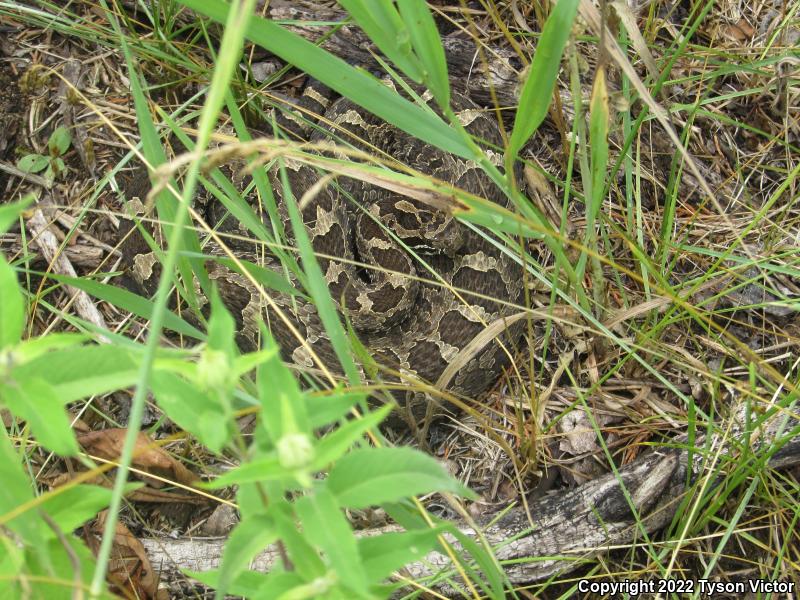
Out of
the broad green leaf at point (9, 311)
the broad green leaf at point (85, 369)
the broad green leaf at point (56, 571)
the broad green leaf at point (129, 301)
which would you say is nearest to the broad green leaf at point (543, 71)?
the broad green leaf at point (129, 301)

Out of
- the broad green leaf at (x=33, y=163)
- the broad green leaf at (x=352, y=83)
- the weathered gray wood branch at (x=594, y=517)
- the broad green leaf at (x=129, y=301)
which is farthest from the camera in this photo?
the broad green leaf at (x=33, y=163)

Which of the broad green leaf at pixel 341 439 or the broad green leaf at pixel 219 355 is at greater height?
the broad green leaf at pixel 219 355

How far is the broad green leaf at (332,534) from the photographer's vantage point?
134 centimetres

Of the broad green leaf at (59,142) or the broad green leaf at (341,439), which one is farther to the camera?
the broad green leaf at (59,142)

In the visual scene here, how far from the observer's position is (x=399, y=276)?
4.06m

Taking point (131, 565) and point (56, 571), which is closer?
point (56, 571)

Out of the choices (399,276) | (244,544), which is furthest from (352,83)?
(399,276)

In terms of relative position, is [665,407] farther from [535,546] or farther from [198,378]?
[198,378]

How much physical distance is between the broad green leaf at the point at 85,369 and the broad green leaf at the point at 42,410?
0.18 ft

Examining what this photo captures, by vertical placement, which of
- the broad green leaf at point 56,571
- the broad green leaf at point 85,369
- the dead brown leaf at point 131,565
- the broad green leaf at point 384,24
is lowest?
the dead brown leaf at point 131,565

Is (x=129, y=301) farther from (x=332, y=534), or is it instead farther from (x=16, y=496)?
(x=332, y=534)

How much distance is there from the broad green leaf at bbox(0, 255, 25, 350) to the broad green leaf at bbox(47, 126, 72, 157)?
9.99 ft

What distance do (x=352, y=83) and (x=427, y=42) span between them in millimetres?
308

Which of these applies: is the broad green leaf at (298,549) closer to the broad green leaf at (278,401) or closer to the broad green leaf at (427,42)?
the broad green leaf at (278,401)
